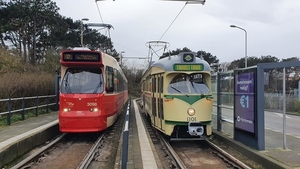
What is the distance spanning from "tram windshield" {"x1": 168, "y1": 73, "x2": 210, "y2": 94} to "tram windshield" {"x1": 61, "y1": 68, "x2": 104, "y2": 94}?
2.94m

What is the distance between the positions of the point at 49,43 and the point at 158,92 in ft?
105

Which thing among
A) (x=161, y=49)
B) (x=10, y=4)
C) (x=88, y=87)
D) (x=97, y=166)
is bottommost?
(x=97, y=166)

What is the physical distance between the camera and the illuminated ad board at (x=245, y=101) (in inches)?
342

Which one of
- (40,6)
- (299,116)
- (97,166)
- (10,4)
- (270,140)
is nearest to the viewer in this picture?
(97,166)

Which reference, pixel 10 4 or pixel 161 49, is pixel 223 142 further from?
pixel 10 4

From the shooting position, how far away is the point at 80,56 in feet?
38.6

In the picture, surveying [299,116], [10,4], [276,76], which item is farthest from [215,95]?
[10,4]

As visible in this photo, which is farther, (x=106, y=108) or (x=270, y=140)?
(x=106, y=108)

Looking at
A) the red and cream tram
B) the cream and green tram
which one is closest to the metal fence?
the red and cream tram

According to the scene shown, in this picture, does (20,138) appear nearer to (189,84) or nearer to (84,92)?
(84,92)

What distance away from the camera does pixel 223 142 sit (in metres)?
10.5

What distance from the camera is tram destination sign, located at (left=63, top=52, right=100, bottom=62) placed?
11716mm

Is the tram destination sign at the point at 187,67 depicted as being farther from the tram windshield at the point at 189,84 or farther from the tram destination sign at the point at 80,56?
the tram destination sign at the point at 80,56

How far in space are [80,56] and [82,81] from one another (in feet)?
3.15
